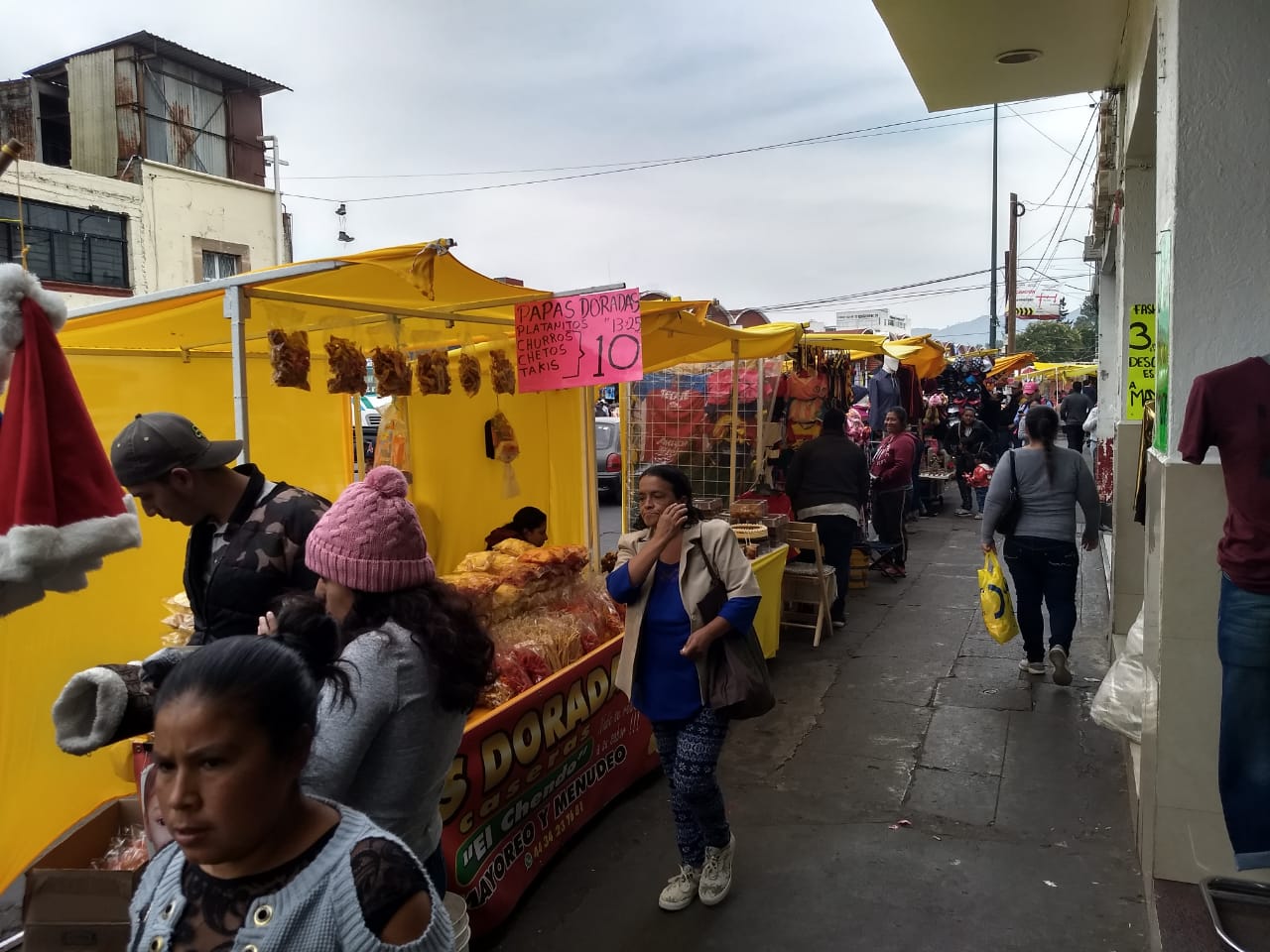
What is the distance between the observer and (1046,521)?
19.7 feet

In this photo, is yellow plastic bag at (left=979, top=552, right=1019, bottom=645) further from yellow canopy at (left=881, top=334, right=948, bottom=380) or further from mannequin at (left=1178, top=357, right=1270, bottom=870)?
yellow canopy at (left=881, top=334, right=948, bottom=380)

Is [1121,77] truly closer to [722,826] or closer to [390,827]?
[722,826]

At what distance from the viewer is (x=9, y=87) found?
24.0 meters

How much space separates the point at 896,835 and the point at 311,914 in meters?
3.53

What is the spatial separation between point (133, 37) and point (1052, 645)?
2605cm

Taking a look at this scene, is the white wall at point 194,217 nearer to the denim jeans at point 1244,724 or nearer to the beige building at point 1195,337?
the beige building at point 1195,337

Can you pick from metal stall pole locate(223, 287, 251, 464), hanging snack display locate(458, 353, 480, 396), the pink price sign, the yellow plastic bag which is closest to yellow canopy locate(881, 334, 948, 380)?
the yellow plastic bag

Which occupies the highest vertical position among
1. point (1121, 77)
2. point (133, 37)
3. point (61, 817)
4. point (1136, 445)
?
point (133, 37)

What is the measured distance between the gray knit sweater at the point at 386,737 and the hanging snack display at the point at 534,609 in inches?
65.4

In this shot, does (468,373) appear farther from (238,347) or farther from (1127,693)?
(1127,693)

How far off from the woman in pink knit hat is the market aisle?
178 cm

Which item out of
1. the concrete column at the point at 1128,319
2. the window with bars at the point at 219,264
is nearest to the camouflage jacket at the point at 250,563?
the concrete column at the point at 1128,319

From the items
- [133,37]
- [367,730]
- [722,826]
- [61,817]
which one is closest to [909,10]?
[722,826]

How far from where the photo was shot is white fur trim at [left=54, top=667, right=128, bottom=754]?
1.89 meters
